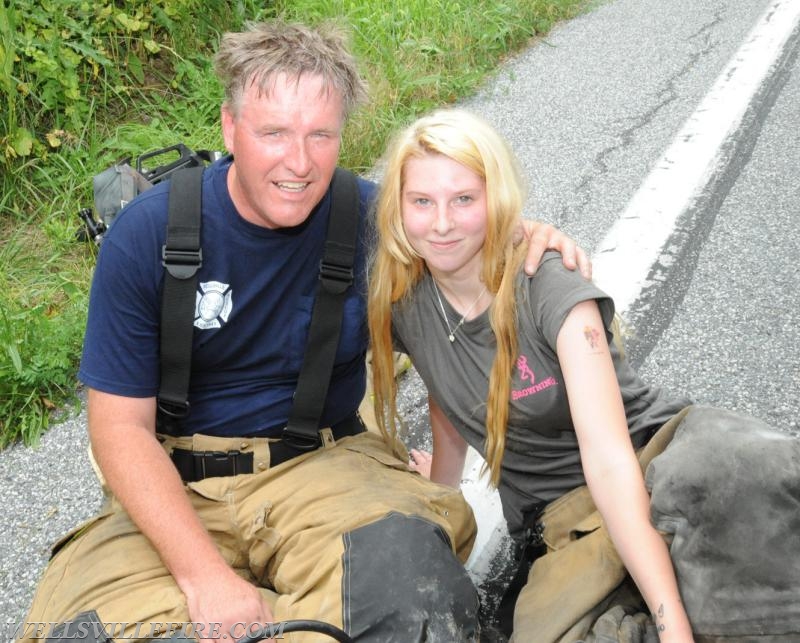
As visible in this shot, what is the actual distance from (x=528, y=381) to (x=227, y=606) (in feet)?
2.86

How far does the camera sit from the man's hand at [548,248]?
90.7 inches

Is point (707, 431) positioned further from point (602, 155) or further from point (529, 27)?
point (529, 27)

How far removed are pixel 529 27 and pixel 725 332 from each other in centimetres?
344

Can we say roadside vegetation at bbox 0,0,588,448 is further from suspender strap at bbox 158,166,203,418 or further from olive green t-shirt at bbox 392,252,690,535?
olive green t-shirt at bbox 392,252,690,535

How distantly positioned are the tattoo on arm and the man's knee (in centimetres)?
59

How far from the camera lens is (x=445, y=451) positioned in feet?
9.29

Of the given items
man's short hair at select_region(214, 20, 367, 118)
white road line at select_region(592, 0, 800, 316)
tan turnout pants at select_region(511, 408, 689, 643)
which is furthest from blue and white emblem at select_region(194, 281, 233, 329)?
white road line at select_region(592, 0, 800, 316)

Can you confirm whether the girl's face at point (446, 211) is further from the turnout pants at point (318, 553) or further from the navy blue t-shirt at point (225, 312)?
the turnout pants at point (318, 553)

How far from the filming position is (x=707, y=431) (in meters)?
2.01

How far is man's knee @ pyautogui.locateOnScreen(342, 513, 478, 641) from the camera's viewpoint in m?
2.09

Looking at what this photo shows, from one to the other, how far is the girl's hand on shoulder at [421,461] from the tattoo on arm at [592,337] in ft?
3.09

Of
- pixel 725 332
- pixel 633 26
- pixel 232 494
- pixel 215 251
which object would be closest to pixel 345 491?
pixel 232 494

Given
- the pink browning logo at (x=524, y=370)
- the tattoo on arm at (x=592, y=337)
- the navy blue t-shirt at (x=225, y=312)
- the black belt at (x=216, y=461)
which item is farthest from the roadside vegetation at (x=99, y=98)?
the tattoo on arm at (x=592, y=337)

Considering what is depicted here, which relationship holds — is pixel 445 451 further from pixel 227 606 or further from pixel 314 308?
pixel 227 606
